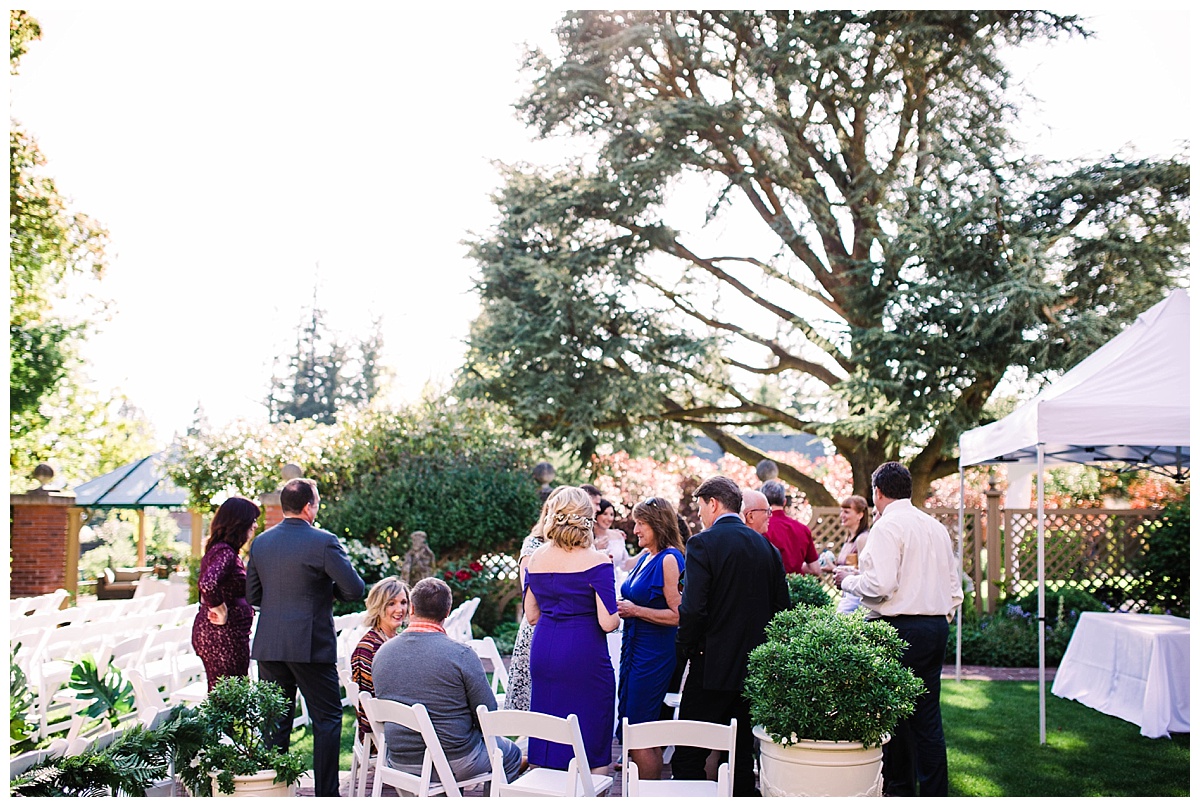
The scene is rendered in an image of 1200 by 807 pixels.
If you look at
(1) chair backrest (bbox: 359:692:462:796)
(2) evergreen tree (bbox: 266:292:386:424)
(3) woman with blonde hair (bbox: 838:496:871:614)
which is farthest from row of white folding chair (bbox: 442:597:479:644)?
(2) evergreen tree (bbox: 266:292:386:424)

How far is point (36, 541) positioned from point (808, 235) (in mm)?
14461

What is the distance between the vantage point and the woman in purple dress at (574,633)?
495 centimetres

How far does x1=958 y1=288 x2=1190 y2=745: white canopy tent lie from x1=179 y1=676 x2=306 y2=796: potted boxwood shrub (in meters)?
4.99

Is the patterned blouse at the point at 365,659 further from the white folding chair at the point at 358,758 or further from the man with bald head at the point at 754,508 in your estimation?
the man with bald head at the point at 754,508

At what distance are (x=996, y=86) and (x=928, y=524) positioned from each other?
13456mm

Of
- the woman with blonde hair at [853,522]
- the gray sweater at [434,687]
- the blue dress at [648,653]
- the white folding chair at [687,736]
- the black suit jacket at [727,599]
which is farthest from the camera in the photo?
the woman with blonde hair at [853,522]

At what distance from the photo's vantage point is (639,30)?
16656mm

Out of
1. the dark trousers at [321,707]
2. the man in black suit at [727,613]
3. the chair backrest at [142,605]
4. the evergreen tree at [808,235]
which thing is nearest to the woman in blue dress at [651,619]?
the man in black suit at [727,613]

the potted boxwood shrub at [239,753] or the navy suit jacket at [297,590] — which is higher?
the navy suit jacket at [297,590]

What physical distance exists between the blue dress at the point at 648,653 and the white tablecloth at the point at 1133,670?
4.09 metres

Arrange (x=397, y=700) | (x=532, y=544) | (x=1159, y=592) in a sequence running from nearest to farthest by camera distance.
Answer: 1. (x=397, y=700)
2. (x=532, y=544)
3. (x=1159, y=592)

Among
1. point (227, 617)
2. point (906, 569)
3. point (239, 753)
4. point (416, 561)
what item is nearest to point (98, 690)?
point (227, 617)
